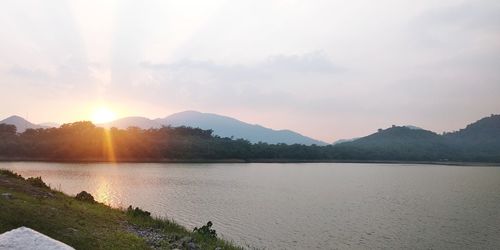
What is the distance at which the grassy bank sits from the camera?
1559 cm

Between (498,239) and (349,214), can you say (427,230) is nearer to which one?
(498,239)

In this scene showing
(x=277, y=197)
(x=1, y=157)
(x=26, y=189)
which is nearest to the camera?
(x=26, y=189)

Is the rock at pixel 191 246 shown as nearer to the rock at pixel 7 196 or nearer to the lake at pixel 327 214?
the rock at pixel 7 196

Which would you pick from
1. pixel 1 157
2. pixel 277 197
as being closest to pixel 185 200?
pixel 277 197

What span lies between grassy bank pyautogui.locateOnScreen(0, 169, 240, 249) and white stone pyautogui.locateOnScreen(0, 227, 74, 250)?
26.6 ft

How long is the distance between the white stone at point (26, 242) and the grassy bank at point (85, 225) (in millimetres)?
8116

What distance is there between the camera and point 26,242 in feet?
23.4

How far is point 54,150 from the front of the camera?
15612cm

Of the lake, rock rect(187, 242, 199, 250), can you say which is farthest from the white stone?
the lake

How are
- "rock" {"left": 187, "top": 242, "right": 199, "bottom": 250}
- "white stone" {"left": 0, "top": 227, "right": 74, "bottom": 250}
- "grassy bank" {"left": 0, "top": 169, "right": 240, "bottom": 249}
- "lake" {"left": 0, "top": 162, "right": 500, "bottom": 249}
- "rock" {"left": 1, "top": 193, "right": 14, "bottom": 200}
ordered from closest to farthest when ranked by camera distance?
"white stone" {"left": 0, "top": 227, "right": 74, "bottom": 250} < "grassy bank" {"left": 0, "top": 169, "right": 240, "bottom": 249} < "rock" {"left": 1, "top": 193, "right": 14, "bottom": 200} < "rock" {"left": 187, "top": 242, "right": 199, "bottom": 250} < "lake" {"left": 0, "top": 162, "right": 500, "bottom": 249}

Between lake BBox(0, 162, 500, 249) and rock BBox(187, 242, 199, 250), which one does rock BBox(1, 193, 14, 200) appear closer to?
rock BBox(187, 242, 199, 250)

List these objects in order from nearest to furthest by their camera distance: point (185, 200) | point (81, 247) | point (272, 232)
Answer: point (81, 247), point (272, 232), point (185, 200)

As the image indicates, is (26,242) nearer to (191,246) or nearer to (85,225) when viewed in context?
(85,225)

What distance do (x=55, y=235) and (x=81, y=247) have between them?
4.31 ft
